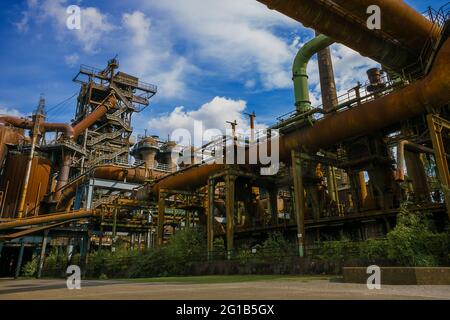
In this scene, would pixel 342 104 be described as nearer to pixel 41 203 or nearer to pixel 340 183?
pixel 340 183

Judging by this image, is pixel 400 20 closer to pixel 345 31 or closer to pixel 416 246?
pixel 345 31

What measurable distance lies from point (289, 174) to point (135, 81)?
3970cm

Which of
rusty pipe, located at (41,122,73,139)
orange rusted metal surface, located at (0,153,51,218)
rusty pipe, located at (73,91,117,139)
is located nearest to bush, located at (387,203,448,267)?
orange rusted metal surface, located at (0,153,51,218)

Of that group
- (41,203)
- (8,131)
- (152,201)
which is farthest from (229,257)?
(8,131)

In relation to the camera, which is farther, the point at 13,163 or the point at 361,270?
the point at 13,163

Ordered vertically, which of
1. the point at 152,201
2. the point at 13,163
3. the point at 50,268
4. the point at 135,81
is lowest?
the point at 50,268

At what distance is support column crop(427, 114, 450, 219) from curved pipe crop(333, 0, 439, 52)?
12.8 feet

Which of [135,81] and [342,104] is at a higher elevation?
[135,81]

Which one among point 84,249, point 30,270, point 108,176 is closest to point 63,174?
point 108,176

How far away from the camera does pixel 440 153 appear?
467 inches

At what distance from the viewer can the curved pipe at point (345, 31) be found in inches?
464

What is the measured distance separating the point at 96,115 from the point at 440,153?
138 ft

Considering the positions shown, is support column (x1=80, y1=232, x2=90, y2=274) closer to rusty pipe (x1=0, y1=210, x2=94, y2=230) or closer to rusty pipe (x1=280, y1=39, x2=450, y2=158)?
rusty pipe (x1=0, y1=210, x2=94, y2=230)

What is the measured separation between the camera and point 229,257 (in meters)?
18.1
